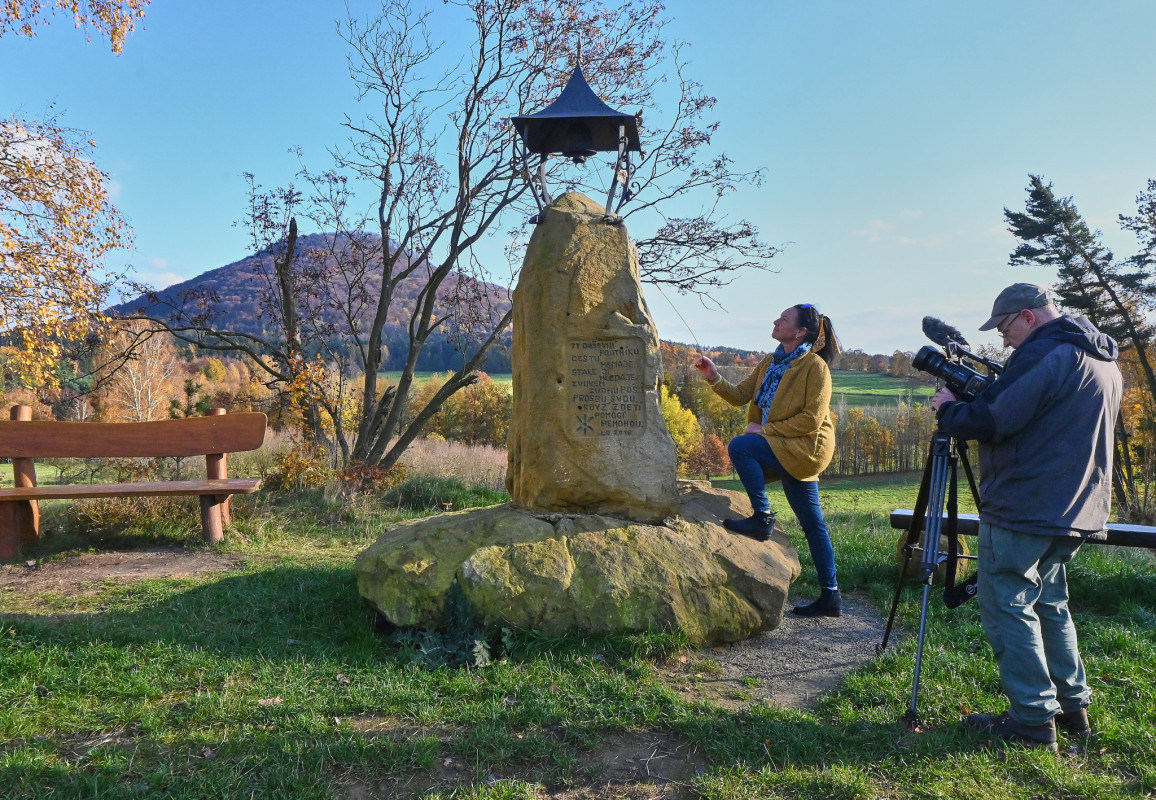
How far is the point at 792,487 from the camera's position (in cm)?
470

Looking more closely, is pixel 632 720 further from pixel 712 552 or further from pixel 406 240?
pixel 406 240

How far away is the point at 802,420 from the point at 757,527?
856 millimetres

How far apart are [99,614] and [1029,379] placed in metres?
5.36

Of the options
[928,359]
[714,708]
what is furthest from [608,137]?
[714,708]

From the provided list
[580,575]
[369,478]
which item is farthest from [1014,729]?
[369,478]

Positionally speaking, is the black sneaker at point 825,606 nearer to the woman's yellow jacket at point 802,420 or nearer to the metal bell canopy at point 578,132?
the woman's yellow jacket at point 802,420

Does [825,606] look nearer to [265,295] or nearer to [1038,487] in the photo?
[1038,487]

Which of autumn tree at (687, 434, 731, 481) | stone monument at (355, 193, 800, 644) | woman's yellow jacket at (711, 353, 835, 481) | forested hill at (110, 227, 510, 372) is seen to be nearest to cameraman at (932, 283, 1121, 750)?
woman's yellow jacket at (711, 353, 835, 481)

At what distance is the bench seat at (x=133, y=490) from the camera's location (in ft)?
19.6

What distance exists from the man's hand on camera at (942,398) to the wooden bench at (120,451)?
544 centimetres

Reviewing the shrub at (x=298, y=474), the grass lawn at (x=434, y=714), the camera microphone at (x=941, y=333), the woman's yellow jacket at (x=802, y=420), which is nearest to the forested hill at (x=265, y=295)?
the shrub at (x=298, y=474)

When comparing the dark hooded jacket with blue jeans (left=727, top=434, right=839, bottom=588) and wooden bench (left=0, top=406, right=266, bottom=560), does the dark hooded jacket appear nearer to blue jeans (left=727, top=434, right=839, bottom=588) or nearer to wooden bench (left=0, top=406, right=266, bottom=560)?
blue jeans (left=727, top=434, right=839, bottom=588)

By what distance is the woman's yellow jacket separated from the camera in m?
4.53

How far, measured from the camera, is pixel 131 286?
419 inches
